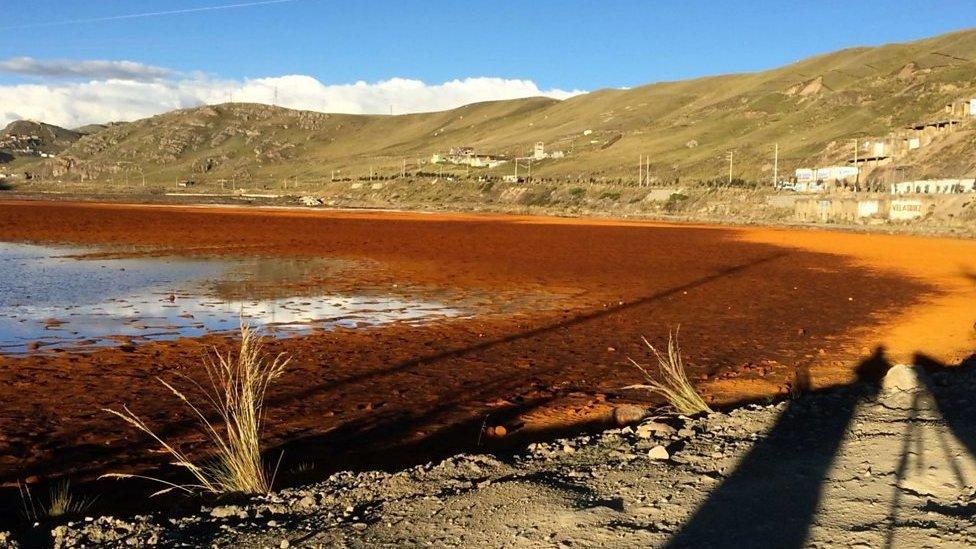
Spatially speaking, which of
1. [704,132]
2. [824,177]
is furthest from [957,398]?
[704,132]

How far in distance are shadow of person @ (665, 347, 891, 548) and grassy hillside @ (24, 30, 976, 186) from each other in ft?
181

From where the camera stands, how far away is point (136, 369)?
31.9 feet

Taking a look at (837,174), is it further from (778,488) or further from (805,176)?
(778,488)

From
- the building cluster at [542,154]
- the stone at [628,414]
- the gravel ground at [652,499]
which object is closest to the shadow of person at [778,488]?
the gravel ground at [652,499]

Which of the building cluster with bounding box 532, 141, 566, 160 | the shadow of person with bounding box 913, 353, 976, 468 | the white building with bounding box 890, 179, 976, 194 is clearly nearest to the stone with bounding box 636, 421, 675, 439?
the shadow of person with bounding box 913, 353, 976, 468

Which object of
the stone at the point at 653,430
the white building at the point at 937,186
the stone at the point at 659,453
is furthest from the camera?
the white building at the point at 937,186

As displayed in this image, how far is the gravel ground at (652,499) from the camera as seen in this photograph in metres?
4.38

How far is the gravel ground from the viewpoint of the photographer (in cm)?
438

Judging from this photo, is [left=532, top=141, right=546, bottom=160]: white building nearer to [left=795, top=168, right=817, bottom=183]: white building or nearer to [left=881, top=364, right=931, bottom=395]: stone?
[left=795, top=168, right=817, bottom=183]: white building

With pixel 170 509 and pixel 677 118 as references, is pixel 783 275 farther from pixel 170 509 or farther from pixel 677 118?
pixel 677 118

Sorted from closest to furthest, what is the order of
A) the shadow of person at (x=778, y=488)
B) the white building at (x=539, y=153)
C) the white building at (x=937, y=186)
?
the shadow of person at (x=778, y=488) < the white building at (x=937, y=186) < the white building at (x=539, y=153)

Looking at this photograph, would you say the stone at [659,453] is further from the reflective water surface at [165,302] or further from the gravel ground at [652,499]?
the reflective water surface at [165,302]

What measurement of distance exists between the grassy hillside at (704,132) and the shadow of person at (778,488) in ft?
A: 181

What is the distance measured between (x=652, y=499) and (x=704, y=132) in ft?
388
